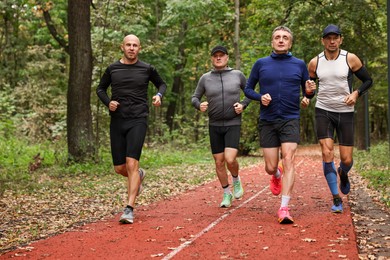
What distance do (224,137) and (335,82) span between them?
6.62ft

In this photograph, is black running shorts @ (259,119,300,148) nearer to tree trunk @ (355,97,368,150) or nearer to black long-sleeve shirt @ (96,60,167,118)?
black long-sleeve shirt @ (96,60,167,118)

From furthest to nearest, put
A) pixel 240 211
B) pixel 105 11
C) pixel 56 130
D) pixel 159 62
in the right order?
pixel 159 62
pixel 56 130
pixel 105 11
pixel 240 211

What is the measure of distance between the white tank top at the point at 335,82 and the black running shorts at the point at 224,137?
58.3 inches

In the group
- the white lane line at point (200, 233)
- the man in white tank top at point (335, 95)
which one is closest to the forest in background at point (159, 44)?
the white lane line at point (200, 233)

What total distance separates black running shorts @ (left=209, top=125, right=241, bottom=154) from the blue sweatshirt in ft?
3.40

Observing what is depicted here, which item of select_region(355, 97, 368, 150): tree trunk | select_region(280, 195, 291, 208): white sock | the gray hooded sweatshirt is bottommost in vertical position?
select_region(355, 97, 368, 150): tree trunk

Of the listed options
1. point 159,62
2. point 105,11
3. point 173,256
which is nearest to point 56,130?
point 105,11

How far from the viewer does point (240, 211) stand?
29.4ft

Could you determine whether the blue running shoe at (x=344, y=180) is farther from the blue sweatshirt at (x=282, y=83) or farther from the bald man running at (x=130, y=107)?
the bald man running at (x=130, y=107)

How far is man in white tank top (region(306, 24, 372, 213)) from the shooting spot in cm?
825

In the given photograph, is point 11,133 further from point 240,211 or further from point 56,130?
point 240,211

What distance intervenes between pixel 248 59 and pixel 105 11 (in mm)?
9515

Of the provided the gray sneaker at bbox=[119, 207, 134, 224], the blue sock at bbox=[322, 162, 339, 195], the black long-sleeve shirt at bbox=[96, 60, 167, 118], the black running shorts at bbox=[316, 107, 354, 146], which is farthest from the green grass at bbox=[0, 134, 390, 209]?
the black long-sleeve shirt at bbox=[96, 60, 167, 118]

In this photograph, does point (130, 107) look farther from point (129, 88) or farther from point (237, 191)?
point (237, 191)
